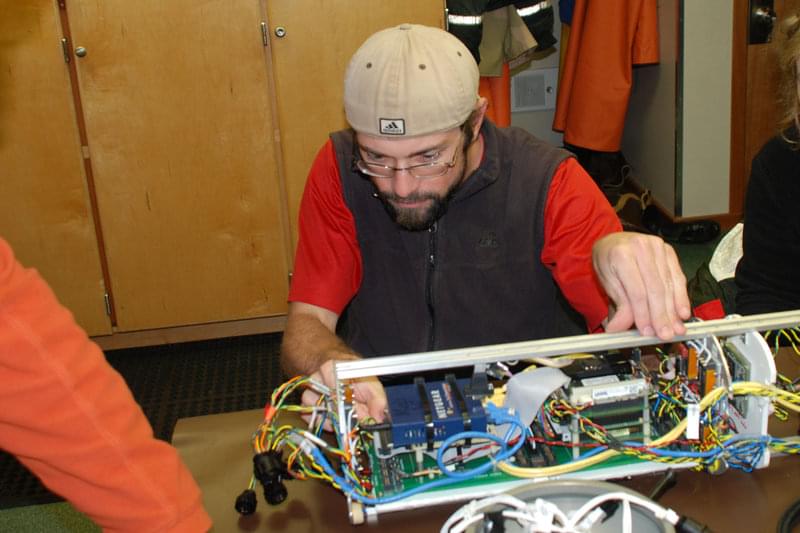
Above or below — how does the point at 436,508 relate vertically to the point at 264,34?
below

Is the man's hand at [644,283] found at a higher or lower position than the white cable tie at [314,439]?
higher

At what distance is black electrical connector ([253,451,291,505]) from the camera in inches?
39.5

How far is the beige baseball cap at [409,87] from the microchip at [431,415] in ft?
1.73

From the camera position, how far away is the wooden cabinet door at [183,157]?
2629 mm

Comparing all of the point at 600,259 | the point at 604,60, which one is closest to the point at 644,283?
the point at 600,259

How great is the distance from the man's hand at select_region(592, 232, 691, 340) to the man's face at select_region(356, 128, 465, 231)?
33cm

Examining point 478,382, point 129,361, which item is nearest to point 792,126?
point 478,382

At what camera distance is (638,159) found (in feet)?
13.5

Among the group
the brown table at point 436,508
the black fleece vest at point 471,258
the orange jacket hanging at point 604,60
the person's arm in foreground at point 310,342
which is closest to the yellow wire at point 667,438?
the brown table at point 436,508

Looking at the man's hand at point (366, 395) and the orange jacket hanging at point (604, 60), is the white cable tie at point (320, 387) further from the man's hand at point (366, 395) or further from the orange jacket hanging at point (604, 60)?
the orange jacket hanging at point (604, 60)

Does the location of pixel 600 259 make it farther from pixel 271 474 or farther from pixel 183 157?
pixel 183 157

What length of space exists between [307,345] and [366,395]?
1.54ft

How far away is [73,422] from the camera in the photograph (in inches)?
29.0

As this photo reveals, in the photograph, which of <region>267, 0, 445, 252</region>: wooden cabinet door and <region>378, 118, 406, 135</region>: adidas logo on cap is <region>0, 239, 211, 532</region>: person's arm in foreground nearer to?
<region>378, 118, 406, 135</region>: adidas logo on cap
